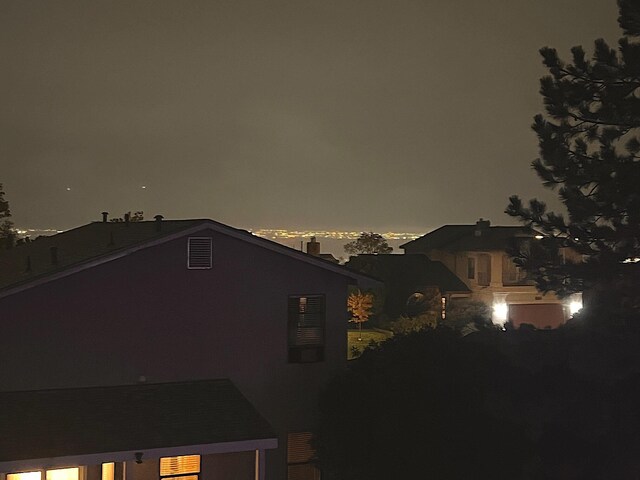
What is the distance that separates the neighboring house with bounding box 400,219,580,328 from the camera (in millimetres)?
52469

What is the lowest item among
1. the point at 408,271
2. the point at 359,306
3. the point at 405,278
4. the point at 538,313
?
the point at 538,313

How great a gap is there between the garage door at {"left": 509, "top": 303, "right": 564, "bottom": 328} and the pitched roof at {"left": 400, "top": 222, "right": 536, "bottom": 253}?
4.54 meters

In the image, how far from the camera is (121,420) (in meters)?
15.7

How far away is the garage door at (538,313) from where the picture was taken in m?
52.4

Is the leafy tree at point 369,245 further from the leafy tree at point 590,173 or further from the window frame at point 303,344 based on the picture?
the window frame at point 303,344

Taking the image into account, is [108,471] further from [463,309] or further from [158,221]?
[463,309]

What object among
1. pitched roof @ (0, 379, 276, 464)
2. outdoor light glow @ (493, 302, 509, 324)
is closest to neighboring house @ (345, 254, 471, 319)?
outdoor light glow @ (493, 302, 509, 324)

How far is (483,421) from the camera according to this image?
15391mm

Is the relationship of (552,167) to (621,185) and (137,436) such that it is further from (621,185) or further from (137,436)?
(137,436)

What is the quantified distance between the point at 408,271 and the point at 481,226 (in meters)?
6.83

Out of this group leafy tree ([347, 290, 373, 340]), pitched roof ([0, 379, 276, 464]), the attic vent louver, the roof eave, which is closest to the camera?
the roof eave

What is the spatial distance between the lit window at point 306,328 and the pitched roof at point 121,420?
1.98 m

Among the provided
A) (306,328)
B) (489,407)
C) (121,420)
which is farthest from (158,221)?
(489,407)

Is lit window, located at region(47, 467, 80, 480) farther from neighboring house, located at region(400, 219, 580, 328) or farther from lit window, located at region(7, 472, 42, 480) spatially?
neighboring house, located at region(400, 219, 580, 328)
